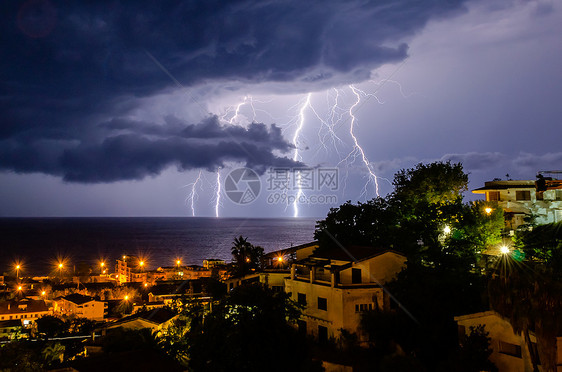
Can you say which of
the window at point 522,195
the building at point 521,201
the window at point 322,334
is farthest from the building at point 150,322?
the window at point 522,195

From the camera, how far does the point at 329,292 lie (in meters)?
21.7

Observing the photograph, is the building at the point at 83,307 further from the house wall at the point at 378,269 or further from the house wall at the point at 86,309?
the house wall at the point at 378,269

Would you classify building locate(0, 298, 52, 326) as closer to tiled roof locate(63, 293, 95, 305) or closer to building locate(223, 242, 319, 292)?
tiled roof locate(63, 293, 95, 305)

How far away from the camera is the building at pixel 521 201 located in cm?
3325

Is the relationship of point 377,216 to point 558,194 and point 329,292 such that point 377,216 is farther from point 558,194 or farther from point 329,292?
point 558,194

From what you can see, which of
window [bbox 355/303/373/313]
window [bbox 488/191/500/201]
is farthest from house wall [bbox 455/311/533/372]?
window [bbox 488/191/500/201]

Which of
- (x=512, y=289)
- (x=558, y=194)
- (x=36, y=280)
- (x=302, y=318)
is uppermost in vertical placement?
(x=558, y=194)

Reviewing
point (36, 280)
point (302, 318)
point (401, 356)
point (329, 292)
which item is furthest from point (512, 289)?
point (36, 280)

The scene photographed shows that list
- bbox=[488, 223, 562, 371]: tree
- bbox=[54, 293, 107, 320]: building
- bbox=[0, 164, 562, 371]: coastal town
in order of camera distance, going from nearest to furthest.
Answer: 1. bbox=[488, 223, 562, 371]: tree
2. bbox=[0, 164, 562, 371]: coastal town
3. bbox=[54, 293, 107, 320]: building

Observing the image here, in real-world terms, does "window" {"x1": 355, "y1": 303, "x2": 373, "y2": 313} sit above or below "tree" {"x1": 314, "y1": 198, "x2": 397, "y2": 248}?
below

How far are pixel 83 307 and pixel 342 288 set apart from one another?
3132 centimetres

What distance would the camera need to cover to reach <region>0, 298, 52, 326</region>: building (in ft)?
136

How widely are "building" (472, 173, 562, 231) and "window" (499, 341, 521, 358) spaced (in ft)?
66.4

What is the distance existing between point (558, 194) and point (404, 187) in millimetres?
12943
